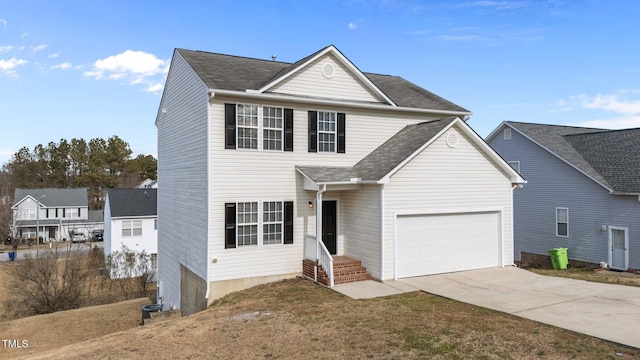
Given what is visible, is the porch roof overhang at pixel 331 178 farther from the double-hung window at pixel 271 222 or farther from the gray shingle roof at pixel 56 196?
the gray shingle roof at pixel 56 196

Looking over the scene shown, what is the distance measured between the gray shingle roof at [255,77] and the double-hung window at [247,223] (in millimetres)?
3825

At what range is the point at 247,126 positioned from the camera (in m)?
13.5

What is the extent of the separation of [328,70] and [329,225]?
5.64 m

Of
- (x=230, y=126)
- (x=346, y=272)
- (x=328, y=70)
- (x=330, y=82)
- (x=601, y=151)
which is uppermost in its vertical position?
(x=328, y=70)

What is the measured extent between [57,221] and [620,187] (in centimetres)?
5721

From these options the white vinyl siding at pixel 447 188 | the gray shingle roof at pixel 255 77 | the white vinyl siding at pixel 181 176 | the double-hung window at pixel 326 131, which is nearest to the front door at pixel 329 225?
the double-hung window at pixel 326 131

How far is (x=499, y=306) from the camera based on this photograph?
33.3 ft

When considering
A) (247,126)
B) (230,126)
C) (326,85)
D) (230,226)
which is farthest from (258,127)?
(230,226)

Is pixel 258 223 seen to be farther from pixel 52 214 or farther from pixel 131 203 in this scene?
pixel 52 214

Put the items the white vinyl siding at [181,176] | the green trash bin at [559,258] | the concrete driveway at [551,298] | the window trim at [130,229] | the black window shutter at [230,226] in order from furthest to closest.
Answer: the window trim at [130,229]
the green trash bin at [559,258]
the white vinyl siding at [181,176]
the black window shutter at [230,226]
the concrete driveway at [551,298]

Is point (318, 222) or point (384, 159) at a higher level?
point (384, 159)

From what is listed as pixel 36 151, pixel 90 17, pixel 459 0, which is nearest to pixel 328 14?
pixel 459 0

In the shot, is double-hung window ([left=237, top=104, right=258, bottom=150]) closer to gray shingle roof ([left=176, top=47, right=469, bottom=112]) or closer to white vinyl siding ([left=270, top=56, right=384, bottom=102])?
gray shingle roof ([left=176, top=47, right=469, bottom=112])

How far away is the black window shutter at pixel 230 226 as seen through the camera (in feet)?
42.7
